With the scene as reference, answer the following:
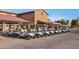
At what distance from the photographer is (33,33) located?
19.7 ft

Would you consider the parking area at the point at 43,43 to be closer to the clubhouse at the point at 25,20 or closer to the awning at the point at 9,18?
the clubhouse at the point at 25,20

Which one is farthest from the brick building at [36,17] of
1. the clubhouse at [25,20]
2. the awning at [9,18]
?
the awning at [9,18]

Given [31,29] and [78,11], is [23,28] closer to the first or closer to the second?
[31,29]

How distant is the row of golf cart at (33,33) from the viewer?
A: 5.86 m

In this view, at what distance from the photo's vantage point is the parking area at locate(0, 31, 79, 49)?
18.5 ft

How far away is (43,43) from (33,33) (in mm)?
456

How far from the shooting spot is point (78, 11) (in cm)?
563

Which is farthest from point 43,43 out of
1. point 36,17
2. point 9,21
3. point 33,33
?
point 9,21

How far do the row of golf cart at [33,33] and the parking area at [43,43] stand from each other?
0.43ft

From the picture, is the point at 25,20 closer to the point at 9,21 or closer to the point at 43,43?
the point at 9,21

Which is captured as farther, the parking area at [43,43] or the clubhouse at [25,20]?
the clubhouse at [25,20]
